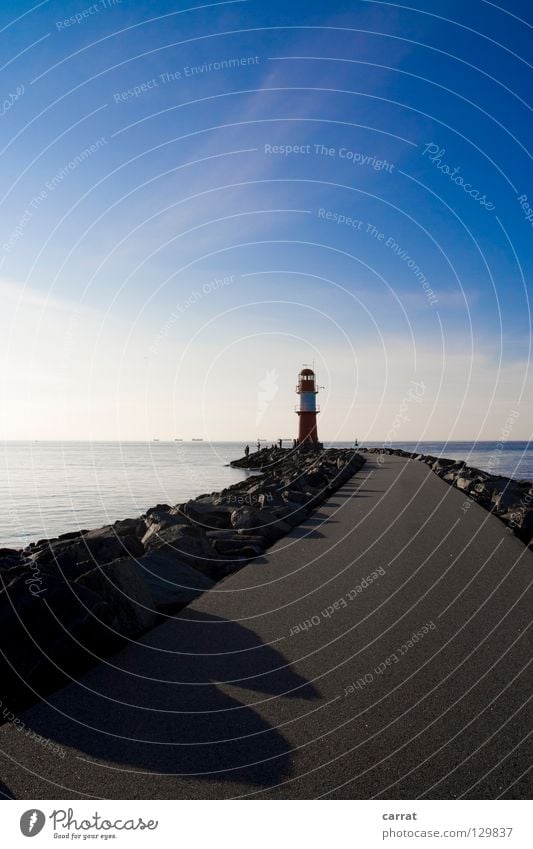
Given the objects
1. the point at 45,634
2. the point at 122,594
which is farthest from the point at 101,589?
the point at 45,634

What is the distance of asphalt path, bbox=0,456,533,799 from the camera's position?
2.96 m

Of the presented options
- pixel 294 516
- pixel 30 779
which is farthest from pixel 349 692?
pixel 294 516

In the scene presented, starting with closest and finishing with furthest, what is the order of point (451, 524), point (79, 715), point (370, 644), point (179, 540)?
1. point (79, 715)
2. point (370, 644)
3. point (179, 540)
4. point (451, 524)

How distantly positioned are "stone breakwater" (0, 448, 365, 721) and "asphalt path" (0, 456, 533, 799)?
0.20 metres

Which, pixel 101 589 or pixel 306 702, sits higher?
pixel 101 589

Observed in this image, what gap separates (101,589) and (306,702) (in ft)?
6.91

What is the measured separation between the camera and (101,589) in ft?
16.6

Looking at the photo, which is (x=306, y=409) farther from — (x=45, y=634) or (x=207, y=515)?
(x=45, y=634)

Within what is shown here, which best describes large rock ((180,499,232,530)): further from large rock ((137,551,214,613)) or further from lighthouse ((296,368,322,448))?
lighthouse ((296,368,322,448))

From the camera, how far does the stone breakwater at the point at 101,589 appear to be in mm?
4094

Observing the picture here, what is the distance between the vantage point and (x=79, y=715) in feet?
12.1

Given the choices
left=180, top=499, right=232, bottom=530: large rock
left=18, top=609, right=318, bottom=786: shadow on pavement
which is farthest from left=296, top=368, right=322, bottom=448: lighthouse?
left=18, top=609, right=318, bottom=786: shadow on pavement
